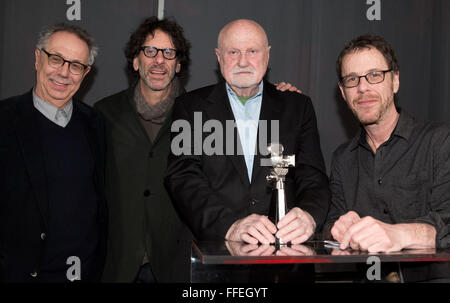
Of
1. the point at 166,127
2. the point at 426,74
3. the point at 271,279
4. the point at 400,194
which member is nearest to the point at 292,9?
the point at 426,74

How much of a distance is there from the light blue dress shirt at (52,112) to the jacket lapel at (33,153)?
114 millimetres

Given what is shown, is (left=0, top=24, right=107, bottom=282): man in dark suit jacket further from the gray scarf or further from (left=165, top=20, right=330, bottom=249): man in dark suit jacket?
(left=165, top=20, right=330, bottom=249): man in dark suit jacket

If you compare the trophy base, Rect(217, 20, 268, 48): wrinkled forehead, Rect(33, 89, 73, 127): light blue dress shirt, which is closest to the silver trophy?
the trophy base

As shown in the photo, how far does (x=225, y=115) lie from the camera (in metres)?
2.45

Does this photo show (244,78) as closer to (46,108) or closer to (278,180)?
(278,180)

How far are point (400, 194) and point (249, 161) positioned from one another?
2.63 feet

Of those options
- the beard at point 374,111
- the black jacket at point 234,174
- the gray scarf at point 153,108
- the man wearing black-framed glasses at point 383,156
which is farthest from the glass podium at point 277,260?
the gray scarf at point 153,108

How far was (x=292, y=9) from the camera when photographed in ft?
13.1

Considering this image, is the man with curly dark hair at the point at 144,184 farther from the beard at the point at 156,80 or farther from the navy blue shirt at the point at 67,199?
the navy blue shirt at the point at 67,199

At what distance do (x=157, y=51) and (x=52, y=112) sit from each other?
0.81 m

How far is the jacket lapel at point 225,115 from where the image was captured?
2.30 meters

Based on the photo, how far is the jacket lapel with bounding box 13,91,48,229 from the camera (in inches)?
91.6

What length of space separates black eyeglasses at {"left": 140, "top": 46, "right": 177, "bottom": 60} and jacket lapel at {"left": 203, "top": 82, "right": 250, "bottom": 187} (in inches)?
22.8

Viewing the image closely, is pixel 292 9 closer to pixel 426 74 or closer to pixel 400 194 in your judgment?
pixel 426 74
